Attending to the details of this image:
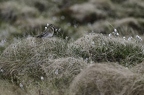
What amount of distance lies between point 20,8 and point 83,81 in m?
12.2

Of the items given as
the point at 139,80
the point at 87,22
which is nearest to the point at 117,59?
the point at 139,80

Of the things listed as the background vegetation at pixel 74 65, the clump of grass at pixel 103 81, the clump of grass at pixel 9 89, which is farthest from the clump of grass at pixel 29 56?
the clump of grass at pixel 103 81

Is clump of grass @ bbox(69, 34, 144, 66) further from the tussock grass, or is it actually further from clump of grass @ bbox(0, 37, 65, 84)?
clump of grass @ bbox(0, 37, 65, 84)

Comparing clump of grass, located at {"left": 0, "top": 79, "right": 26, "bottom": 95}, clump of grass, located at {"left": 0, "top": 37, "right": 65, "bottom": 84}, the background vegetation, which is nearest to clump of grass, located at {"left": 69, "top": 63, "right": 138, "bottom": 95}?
Answer: the background vegetation

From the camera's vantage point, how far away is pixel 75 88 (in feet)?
17.6

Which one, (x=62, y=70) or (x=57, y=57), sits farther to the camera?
(x=57, y=57)

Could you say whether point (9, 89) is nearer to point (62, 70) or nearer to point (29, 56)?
point (62, 70)

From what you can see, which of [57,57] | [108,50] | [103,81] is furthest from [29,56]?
[103,81]

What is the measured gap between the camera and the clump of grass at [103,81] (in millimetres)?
5172

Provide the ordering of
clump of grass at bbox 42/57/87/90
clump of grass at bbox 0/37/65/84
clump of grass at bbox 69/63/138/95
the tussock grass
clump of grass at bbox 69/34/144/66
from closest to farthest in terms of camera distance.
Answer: clump of grass at bbox 69/63/138/95, clump of grass at bbox 42/57/87/90, the tussock grass, clump of grass at bbox 0/37/65/84, clump of grass at bbox 69/34/144/66

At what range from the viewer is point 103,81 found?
523 cm

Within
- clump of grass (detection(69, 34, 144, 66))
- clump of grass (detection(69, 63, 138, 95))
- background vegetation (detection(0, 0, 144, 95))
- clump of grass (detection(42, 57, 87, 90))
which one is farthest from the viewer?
clump of grass (detection(69, 34, 144, 66))

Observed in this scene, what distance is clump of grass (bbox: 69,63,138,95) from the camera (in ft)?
17.0

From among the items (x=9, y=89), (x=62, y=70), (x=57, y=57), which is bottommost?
(x=9, y=89)
